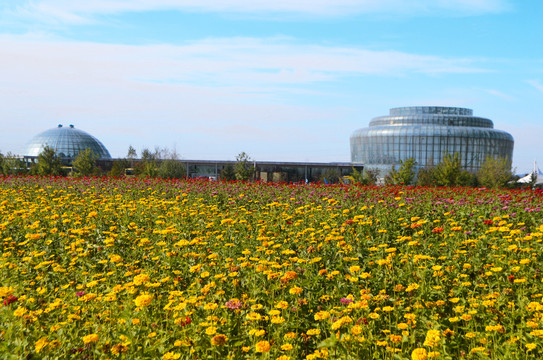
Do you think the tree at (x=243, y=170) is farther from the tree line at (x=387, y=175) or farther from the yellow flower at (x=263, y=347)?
the yellow flower at (x=263, y=347)

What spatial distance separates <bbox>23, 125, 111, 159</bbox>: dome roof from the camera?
91.7 meters

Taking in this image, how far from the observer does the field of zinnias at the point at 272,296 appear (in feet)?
13.3

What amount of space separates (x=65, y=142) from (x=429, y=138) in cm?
7000

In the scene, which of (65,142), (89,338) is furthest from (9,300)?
(65,142)

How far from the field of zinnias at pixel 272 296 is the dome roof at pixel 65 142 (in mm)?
89799

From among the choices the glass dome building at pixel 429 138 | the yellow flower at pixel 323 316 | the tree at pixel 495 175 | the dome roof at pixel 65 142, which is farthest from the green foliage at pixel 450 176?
the dome roof at pixel 65 142

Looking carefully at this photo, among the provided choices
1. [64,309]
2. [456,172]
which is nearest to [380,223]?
[64,309]

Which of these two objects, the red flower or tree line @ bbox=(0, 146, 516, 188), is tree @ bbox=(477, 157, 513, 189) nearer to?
tree line @ bbox=(0, 146, 516, 188)

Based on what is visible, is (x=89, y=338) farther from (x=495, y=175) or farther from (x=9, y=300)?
(x=495, y=175)

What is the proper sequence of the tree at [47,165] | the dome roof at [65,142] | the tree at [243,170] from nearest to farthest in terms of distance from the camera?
1. the tree at [243,170]
2. the tree at [47,165]
3. the dome roof at [65,142]

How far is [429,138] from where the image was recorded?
260 ft

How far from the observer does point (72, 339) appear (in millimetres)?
4285

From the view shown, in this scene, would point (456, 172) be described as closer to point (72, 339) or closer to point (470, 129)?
point (72, 339)

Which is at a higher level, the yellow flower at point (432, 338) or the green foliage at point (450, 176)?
the green foliage at point (450, 176)
